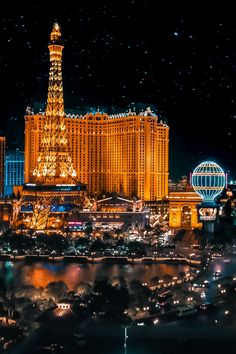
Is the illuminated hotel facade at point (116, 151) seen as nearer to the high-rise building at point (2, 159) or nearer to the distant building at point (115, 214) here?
the high-rise building at point (2, 159)

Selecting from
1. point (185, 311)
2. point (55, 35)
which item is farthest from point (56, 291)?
point (55, 35)

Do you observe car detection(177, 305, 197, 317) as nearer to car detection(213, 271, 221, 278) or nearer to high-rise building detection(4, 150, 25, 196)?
car detection(213, 271, 221, 278)

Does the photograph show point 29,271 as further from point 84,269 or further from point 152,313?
point 152,313

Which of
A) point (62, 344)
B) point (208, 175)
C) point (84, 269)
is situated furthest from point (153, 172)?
point (62, 344)

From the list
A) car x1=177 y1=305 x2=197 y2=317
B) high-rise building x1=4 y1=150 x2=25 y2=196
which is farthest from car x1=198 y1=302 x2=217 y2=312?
high-rise building x1=4 y1=150 x2=25 y2=196

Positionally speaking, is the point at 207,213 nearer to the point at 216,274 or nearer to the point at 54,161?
the point at 54,161
